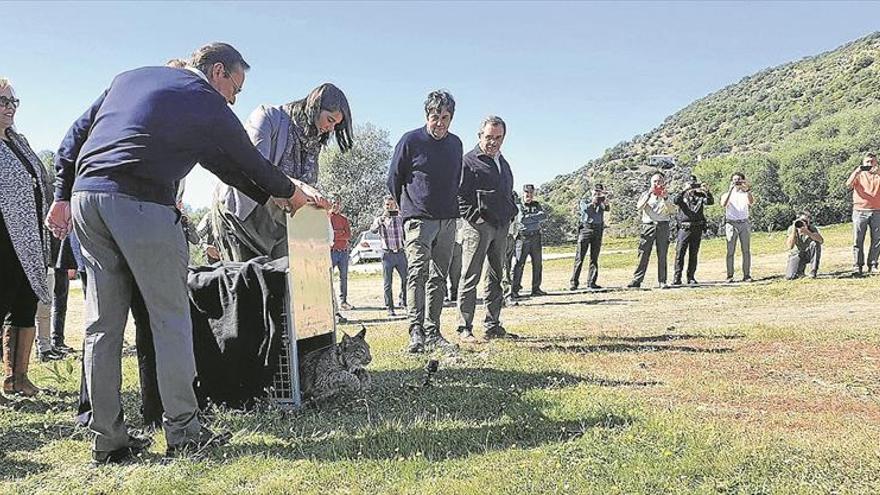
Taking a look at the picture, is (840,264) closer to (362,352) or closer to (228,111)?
(362,352)

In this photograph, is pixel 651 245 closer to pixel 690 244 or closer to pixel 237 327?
pixel 690 244

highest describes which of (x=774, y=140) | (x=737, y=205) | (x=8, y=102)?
(x=774, y=140)

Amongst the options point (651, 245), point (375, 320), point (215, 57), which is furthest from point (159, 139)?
point (651, 245)

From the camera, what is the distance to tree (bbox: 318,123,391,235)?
4919cm

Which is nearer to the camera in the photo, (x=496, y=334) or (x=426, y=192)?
(x=426, y=192)

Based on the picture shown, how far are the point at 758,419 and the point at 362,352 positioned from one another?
2.16 m

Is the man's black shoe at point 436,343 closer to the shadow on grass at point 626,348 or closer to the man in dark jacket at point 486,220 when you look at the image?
the man in dark jacket at point 486,220

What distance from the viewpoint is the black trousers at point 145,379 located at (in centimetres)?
352

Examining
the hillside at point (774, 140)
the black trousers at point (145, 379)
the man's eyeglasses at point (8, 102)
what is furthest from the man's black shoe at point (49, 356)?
the hillside at point (774, 140)

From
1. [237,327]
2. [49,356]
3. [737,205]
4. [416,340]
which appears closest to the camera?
[237,327]

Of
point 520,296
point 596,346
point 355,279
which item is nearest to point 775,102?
point 355,279

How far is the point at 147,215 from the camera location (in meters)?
3.08

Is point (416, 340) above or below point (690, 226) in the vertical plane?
below

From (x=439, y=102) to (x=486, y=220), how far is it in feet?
4.39
